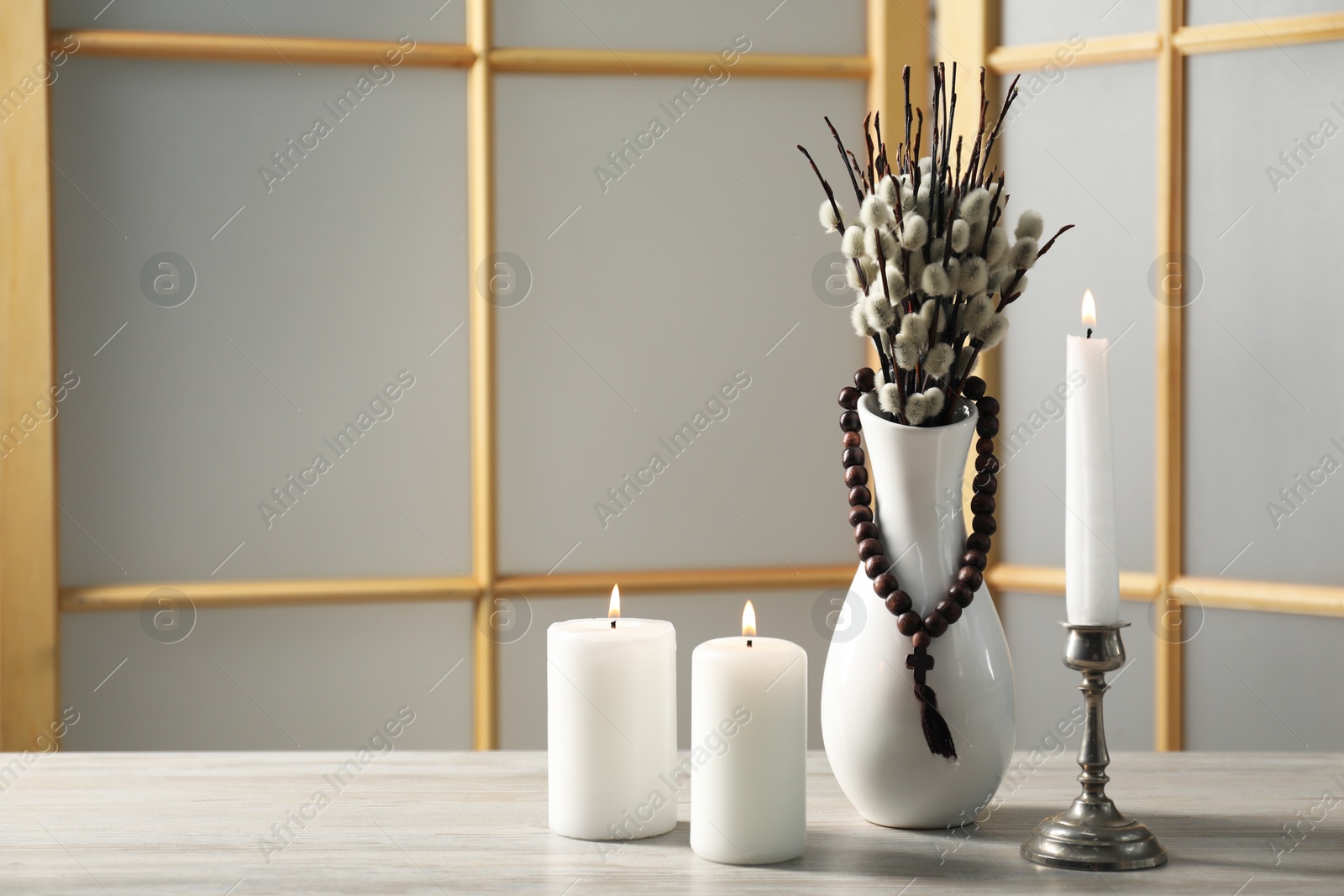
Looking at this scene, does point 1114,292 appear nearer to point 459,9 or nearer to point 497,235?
point 497,235

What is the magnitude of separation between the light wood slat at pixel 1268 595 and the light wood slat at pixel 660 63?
0.88m

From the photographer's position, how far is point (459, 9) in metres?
1.65

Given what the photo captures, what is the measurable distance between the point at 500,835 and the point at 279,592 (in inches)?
38.9

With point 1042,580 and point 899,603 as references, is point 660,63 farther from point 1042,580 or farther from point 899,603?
point 899,603

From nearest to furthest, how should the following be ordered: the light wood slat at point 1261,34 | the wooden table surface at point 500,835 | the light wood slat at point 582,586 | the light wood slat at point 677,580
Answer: the wooden table surface at point 500,835 < the light wood slat at point 1261,34 < the light wood slat at point 582,586 < the light wood slat at point 677,580

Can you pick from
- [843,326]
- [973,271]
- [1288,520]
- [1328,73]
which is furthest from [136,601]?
[1328,73]

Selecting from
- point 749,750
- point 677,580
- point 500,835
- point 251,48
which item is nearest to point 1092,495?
point 749,750

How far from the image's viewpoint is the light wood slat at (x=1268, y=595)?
4.74ft

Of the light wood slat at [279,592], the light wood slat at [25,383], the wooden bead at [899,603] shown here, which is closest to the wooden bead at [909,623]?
the wooden bead at [899,603]

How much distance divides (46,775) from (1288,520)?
4.71 ft

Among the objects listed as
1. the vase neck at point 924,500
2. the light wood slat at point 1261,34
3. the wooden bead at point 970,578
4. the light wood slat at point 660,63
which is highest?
the light wood slat at point 660,63

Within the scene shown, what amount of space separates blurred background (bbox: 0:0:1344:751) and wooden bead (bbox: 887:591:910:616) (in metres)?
0.93

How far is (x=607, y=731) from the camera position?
738 mm

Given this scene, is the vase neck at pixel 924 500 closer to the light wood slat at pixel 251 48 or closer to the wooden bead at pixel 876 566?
the wooden bead at pixel 876 566
